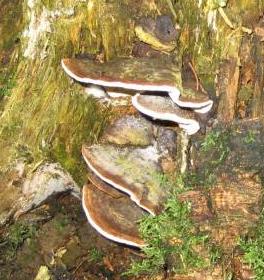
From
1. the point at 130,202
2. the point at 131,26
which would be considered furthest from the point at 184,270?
the point at 131,26

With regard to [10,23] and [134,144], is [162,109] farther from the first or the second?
[10,23]

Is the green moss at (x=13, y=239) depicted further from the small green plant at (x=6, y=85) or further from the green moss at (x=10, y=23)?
the green moss at (x=10, y=23)

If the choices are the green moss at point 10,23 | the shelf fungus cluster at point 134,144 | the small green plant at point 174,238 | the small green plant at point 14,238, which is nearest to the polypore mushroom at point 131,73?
the shelf fungus cluster at point 134,144

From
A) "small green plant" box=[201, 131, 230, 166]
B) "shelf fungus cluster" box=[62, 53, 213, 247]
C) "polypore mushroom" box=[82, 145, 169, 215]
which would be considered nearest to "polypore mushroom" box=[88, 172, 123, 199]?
"shelf fungus cluster" box=[62, 53, 213, 247]

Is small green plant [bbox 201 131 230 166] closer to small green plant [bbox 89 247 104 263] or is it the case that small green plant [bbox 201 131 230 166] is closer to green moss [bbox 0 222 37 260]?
small green plant [bbox 89 247 104 263]

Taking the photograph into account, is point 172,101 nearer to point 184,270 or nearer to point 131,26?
point 131,26

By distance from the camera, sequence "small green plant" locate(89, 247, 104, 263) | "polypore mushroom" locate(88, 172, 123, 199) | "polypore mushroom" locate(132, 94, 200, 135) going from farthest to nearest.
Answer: "small green plant" locate(89, 247, 104, 263) < "polypore mushroom" locate(88, 172, 123, 199) < "polypore mushroom" locate(132, 94, 200, 135)
